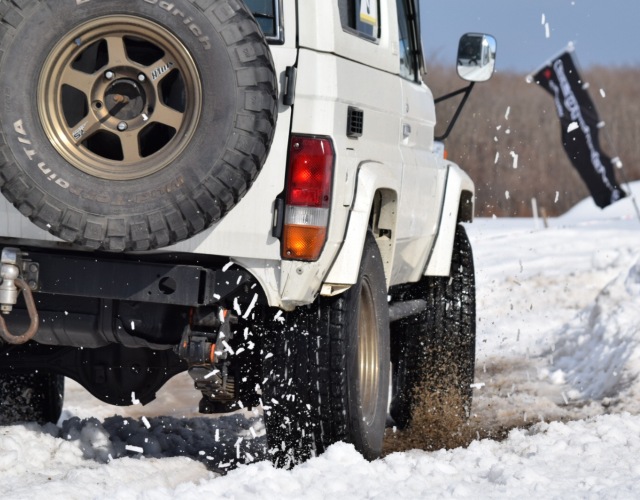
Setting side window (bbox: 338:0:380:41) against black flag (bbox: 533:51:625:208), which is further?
black flag (bbox: 533:51:625:208)

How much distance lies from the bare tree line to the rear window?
41.2 metres

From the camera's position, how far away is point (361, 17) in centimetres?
544

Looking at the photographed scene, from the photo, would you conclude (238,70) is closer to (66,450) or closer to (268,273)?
(268,273)

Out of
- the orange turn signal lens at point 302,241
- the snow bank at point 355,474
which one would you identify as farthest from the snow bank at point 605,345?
the orange turn signal lens at point 302,241

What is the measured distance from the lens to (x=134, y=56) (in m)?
4.58

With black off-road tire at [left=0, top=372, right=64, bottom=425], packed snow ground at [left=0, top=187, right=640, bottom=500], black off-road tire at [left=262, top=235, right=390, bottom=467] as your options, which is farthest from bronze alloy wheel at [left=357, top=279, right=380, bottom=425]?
black off-road tire at [left=0, top=372, right=64, bottom=425]

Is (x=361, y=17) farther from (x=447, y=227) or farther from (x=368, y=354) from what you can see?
(x=447, y=227)

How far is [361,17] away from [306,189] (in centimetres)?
100

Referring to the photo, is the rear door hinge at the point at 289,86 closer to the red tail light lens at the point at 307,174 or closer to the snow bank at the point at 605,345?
the red tail light lens at the point at 307,174

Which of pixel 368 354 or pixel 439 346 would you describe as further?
pixel 439 346

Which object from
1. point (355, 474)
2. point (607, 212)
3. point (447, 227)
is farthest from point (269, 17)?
point (607, 212)

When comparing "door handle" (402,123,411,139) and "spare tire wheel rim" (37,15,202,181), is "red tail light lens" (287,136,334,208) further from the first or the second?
"door handle" (402,123,411,139)

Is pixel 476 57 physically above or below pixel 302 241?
above

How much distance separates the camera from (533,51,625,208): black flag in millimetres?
19609
